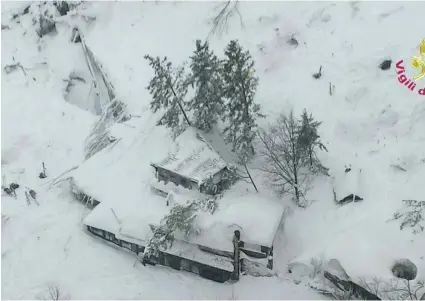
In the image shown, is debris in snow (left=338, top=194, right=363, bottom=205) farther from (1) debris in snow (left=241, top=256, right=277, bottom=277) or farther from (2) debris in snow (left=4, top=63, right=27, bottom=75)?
(2) debris in snow (left=4, top=63, right=27, bottom=75)

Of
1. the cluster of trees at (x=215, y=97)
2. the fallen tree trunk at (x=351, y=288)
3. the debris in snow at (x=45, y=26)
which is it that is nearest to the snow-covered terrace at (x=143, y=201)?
the cluster of trees at (x=215, y=97)

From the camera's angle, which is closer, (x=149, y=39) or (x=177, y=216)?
(x=177, y=216)

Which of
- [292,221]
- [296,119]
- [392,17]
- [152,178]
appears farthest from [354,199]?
[392,17]

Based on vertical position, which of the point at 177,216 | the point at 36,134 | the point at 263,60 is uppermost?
the point at 263,60

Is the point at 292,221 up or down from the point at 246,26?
down

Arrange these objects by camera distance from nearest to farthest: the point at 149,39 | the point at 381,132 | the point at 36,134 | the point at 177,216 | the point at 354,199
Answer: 1. the point at 177,216
2. the point at 354,199
3. the point at 381,132
4. the point at 36,134
5. the point at 149,39

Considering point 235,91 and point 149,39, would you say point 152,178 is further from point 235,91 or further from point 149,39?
point 149,39
